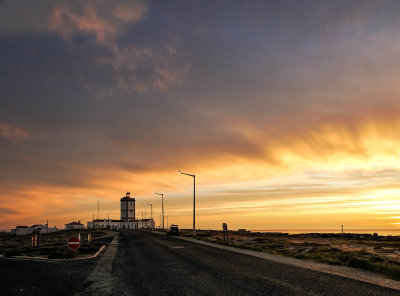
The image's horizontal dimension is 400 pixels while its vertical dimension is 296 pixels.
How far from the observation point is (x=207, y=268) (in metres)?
16.0

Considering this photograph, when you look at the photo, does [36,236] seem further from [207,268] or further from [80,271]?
[207,268]

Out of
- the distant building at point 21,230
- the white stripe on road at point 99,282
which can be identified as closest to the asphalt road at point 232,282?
the white stripe on road at point 99,282

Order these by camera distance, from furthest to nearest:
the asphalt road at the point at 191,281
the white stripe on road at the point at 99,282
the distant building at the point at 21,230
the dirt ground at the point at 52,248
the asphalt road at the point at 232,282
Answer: the distant building at the point at 21,230, the dirt ground at the point at 52,248, the white stripe on road at the point at 99,282, the asphalt road at the point at 191,281, the asphalt road at the point at 232,282

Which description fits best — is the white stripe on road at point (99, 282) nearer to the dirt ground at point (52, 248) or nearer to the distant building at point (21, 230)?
the dirt ground at point (52, 248)

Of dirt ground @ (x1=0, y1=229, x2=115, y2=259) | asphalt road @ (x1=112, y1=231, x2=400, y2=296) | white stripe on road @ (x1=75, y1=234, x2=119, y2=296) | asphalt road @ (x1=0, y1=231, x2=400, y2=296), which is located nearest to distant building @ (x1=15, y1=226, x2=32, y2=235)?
dirt ground @ (x1=0, y1=229, x2=115, y2=259)

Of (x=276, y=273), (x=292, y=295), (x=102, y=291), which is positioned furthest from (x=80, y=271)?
(x=292, y=295)

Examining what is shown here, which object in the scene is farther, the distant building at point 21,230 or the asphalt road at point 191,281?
the distant building at point 21,230

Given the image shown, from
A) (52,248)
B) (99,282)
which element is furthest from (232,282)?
(52,248)

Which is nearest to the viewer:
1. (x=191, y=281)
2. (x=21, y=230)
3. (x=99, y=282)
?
(x=191, y=281)

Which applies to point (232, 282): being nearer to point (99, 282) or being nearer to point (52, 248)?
point (99, 282)

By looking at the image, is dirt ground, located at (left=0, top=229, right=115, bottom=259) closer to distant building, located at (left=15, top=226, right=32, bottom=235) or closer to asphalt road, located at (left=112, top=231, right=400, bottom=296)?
asphalt road, located at (left=112, top=231, right=400, bottom=296)

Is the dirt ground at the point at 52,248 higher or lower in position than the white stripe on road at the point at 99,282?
lower

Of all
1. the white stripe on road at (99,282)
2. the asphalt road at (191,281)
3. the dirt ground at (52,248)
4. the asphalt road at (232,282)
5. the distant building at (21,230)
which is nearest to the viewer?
the asphalt road at (232,282)

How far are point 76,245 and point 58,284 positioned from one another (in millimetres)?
9143
